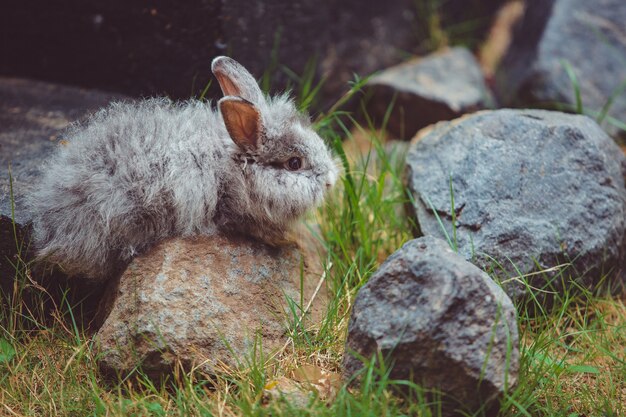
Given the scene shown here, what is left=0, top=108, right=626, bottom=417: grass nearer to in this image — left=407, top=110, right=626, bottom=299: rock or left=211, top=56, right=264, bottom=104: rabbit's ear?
left=407, top=110, right=626, bottom=299: rock

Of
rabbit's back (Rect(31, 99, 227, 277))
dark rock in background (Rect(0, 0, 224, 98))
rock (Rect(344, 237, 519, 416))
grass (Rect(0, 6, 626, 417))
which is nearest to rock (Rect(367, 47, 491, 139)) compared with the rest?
dark rock in background (Rect(0, 0, 224, 98))

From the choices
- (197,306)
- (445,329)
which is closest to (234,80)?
(197,306)

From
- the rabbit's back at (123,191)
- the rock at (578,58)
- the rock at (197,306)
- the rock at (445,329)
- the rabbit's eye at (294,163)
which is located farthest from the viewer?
the rock at (578,58)

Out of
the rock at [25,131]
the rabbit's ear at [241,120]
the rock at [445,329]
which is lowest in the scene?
the rock at [445,329]

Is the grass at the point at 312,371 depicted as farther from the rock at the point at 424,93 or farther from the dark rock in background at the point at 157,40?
the rock at the point at 424,93

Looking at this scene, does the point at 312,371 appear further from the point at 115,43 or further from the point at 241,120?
the point at 115,43

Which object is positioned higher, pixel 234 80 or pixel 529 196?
pixel 234 80

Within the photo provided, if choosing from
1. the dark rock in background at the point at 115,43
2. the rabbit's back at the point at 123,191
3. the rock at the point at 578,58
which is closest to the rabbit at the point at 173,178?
the rabbit's back at the point at 123,191
